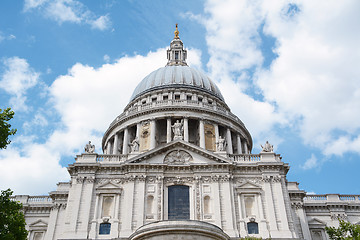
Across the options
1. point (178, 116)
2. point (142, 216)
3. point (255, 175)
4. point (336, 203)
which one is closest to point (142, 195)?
point (142, 216)

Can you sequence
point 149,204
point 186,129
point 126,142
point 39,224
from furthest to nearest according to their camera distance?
1. point 126,142
2. point 186,129
3. point 39,224
4. point 149,204

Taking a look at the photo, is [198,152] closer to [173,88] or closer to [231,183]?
[231,183]

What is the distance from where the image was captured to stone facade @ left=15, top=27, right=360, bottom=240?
3453cm

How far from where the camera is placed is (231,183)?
123 ft

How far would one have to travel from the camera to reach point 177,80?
2403 inches

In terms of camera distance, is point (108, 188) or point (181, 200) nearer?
point (181, 200)

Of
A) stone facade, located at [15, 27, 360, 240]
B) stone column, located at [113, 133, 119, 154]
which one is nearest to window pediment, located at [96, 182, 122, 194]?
stone facade, located at [15, 27, 360, 240]

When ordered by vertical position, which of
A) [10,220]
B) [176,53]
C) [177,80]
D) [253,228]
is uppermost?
[176,53]

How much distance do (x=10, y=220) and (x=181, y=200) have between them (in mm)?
17227

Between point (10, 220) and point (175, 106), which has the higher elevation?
point (175, 106)

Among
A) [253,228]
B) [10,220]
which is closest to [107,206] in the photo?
[10,220]

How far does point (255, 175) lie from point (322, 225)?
11.7 meters

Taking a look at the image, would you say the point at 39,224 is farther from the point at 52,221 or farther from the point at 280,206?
the point at 280,206

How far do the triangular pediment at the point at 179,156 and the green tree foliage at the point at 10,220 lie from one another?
586 inches
